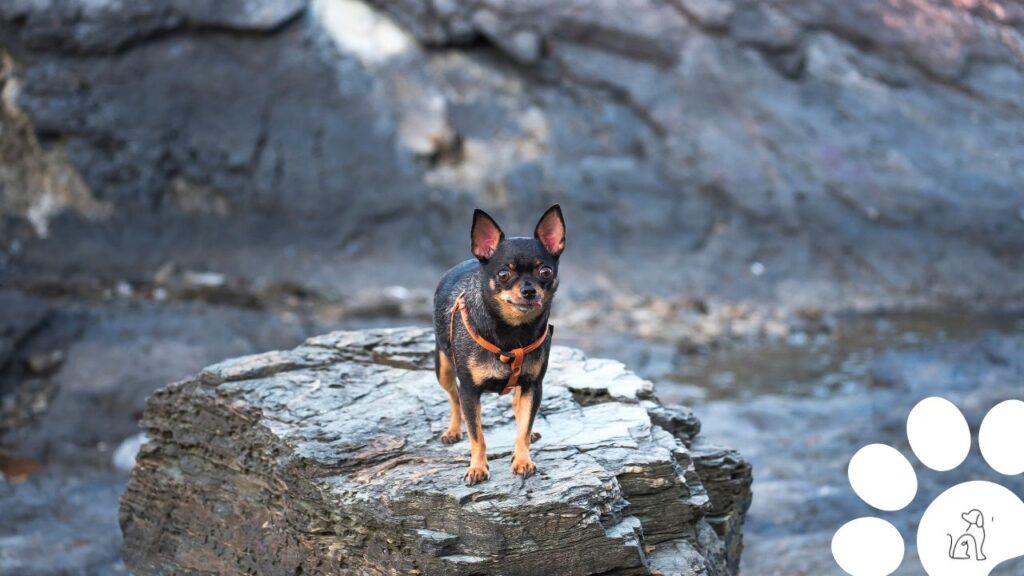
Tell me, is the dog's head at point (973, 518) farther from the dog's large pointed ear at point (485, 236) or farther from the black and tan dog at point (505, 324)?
the dog's large pointed ear at point (485, 236)

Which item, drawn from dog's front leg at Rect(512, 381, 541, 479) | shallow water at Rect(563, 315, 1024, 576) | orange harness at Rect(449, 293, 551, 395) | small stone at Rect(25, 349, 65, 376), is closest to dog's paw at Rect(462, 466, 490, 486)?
dog's front leg at Rect(512, 381, 541, 479)

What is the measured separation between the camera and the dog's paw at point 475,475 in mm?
5137

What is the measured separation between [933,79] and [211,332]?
11032mm

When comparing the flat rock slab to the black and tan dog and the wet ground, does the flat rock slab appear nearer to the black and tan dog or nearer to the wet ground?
the black and tan dog

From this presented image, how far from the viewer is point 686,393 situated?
39.7 feet

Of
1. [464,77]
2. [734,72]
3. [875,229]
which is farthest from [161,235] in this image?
[875,229]

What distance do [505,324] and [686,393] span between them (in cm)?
744

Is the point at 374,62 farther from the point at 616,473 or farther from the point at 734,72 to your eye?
the point at 616,473

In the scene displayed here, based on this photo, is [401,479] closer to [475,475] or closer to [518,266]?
[475,475]

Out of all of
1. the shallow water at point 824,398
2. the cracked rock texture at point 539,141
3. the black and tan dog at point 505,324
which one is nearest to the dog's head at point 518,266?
the black and tan dog at point 505,324

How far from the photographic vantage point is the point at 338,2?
15992 millimetres

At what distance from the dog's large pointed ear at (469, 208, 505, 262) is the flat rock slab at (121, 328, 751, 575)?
3.63 ft

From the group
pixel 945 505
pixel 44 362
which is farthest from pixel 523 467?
pixel 44 362

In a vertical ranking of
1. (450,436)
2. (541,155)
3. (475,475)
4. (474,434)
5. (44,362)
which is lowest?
(44,362)
